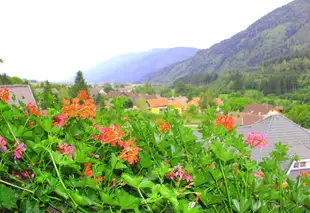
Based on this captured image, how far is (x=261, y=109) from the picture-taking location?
43906 millimetres

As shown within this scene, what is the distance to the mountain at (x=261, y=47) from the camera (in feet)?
470

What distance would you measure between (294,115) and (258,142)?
4565 cm

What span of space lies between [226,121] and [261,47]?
569ft

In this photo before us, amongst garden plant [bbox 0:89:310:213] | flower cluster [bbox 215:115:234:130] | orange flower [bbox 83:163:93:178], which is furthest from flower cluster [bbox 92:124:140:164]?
flower cluster [bbox 215:115:234:130]

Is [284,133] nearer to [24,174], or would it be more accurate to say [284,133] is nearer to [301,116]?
[24,174]

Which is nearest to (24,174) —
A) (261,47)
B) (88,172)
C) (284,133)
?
(88,172)

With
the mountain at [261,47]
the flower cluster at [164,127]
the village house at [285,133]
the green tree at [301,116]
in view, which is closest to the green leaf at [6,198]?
the flower cluster at [164,127]

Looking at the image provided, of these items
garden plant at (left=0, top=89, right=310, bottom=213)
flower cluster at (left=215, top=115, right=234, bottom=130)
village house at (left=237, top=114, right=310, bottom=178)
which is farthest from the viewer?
village house at (left=237, top=114, right=310, bottom=178)

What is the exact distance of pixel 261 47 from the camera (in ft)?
528

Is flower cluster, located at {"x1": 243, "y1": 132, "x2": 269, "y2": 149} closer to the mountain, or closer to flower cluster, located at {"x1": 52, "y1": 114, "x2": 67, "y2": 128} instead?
flower cluster, located at {"x1": 52, "y1": 114, "x2": 67, "y2": 128}

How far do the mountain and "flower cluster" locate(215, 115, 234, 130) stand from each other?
444ft

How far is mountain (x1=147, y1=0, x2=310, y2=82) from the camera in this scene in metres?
143

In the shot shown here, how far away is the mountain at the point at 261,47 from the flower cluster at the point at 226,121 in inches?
5330

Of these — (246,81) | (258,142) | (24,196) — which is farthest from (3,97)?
(246,81)
